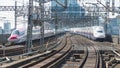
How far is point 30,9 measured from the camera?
1286 inches

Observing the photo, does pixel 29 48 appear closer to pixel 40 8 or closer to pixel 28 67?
pixel 40 8

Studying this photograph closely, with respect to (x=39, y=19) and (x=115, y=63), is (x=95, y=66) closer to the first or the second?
(x=115, y=63)

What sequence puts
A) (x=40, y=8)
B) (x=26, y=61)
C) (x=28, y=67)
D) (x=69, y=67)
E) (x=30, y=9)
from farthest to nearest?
A: (x=40, y=8)
(x=30, y=9)
(x=26, y=61)
(x=69, y=67)
(x=28, y=67)

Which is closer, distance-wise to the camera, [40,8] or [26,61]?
[26,61]

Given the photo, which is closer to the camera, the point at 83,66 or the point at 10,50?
the point at 83,66

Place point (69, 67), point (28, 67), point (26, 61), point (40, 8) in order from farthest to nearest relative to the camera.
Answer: point (40, 8) < point (26, 61) < point (69, 67) < point (28, 67)

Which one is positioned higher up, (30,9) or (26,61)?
(30,9)

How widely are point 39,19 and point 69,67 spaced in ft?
46.5

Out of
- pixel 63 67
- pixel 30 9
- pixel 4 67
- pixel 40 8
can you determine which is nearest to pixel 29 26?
pixel 30 9

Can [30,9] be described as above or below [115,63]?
above

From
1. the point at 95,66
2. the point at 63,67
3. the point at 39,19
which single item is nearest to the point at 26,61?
the point at 63,67

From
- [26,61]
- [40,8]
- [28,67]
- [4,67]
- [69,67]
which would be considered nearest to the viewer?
[4,67]

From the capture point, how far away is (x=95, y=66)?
2556cm

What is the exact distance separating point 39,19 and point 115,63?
1185 centimetres
